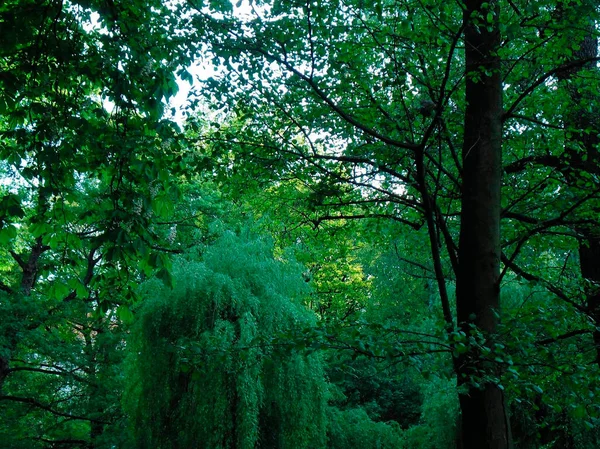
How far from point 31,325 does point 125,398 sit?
300 cm

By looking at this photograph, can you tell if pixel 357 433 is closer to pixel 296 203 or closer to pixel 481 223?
pixel 296 203

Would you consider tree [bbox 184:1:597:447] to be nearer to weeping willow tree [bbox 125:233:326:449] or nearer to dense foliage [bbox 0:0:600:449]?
dense foliage [bbox 0:0:600:449]

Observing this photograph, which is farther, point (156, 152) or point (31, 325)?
point (31, 325)

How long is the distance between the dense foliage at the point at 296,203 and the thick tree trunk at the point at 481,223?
1 centimetres

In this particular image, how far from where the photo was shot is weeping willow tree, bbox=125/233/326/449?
640 cm

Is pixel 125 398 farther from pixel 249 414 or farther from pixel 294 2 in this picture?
pixel 294 2

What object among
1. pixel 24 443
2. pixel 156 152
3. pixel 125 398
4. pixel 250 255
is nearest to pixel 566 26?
pixel 156 152

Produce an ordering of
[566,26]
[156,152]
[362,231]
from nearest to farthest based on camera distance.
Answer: [156,152], [566,26], [362,231]

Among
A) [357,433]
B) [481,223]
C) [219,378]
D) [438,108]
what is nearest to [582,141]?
[481,223]

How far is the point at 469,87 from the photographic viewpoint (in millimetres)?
3625

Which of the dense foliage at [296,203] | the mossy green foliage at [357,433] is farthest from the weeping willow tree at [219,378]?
the mossy green foliage at [357,433]

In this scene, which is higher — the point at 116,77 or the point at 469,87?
the point at 469,87

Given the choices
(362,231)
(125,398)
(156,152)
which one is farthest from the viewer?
(125,398)

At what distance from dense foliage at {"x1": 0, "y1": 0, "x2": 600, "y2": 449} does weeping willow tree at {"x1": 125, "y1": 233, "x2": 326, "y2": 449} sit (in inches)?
1.1
